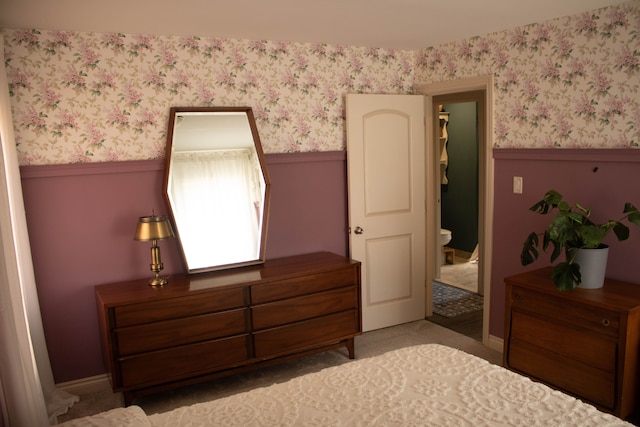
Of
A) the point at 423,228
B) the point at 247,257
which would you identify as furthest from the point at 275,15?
the point at 423,228

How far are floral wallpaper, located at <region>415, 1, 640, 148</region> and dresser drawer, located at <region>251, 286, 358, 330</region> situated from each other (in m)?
1.57

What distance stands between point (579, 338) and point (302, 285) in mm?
1690

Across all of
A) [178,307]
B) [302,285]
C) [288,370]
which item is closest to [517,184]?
[302,285]

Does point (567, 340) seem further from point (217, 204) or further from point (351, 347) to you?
point (217, 204)

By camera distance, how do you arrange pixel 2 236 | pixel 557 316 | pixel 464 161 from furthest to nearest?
pixel 464 161 < pixel 557 316 < pixel 2 236

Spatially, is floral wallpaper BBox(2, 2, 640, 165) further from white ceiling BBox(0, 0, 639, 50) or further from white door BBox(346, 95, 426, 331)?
white door BBox(346, 95, 426, 331)

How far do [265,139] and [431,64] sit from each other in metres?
1.55

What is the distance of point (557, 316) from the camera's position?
2.91m

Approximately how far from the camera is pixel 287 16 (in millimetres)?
3031

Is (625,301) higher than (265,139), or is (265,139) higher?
(265,139)

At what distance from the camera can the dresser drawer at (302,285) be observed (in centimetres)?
336

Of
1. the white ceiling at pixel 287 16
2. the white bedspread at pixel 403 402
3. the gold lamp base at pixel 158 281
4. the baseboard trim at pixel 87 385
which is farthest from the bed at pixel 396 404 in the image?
the white ceiling at pixel 287 16

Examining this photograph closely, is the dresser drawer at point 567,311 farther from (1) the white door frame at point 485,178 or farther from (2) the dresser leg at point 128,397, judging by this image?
(2) the dresser leg at point 128,397

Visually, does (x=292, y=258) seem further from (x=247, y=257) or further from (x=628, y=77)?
(x=628, y=77)
